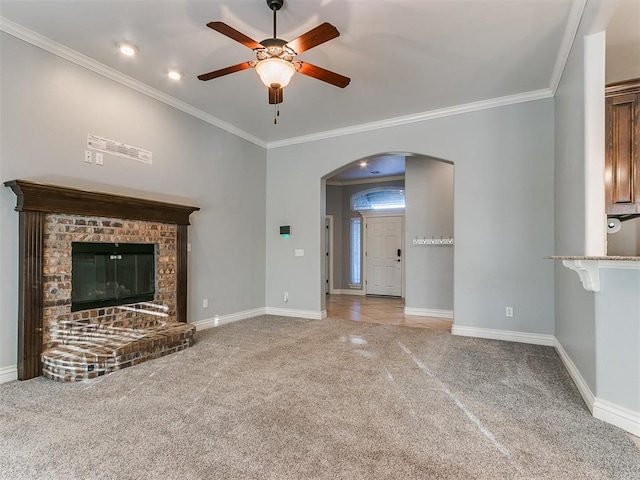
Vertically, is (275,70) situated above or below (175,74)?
below

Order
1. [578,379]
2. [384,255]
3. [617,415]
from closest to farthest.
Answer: [617,415] → [578,379] → [384,255]

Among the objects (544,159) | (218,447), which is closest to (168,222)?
(218,447)

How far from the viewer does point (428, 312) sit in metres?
5.71

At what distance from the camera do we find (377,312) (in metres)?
6.12

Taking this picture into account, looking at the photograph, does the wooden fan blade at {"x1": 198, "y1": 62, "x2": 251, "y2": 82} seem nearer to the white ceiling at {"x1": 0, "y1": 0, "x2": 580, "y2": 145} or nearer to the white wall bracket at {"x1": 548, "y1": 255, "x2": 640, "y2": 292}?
the white ceiling at {"x1": 0, "y1": 0, "x2": 580, "y2": 145}

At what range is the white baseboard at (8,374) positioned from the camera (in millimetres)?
2748

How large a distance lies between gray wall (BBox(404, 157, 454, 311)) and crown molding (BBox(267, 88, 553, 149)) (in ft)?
4.14

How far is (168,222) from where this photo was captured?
4047 millimetres

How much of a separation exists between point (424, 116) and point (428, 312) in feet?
10.2

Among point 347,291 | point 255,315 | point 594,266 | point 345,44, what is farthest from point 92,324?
point 347,291

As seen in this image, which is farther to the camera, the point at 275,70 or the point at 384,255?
the point at 384,255

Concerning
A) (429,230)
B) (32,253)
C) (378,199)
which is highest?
(378,199)

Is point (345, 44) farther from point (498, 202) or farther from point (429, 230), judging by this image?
point (429, 230)

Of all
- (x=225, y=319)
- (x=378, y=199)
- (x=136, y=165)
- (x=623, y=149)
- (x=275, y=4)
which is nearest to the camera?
(x=623, y=149)
